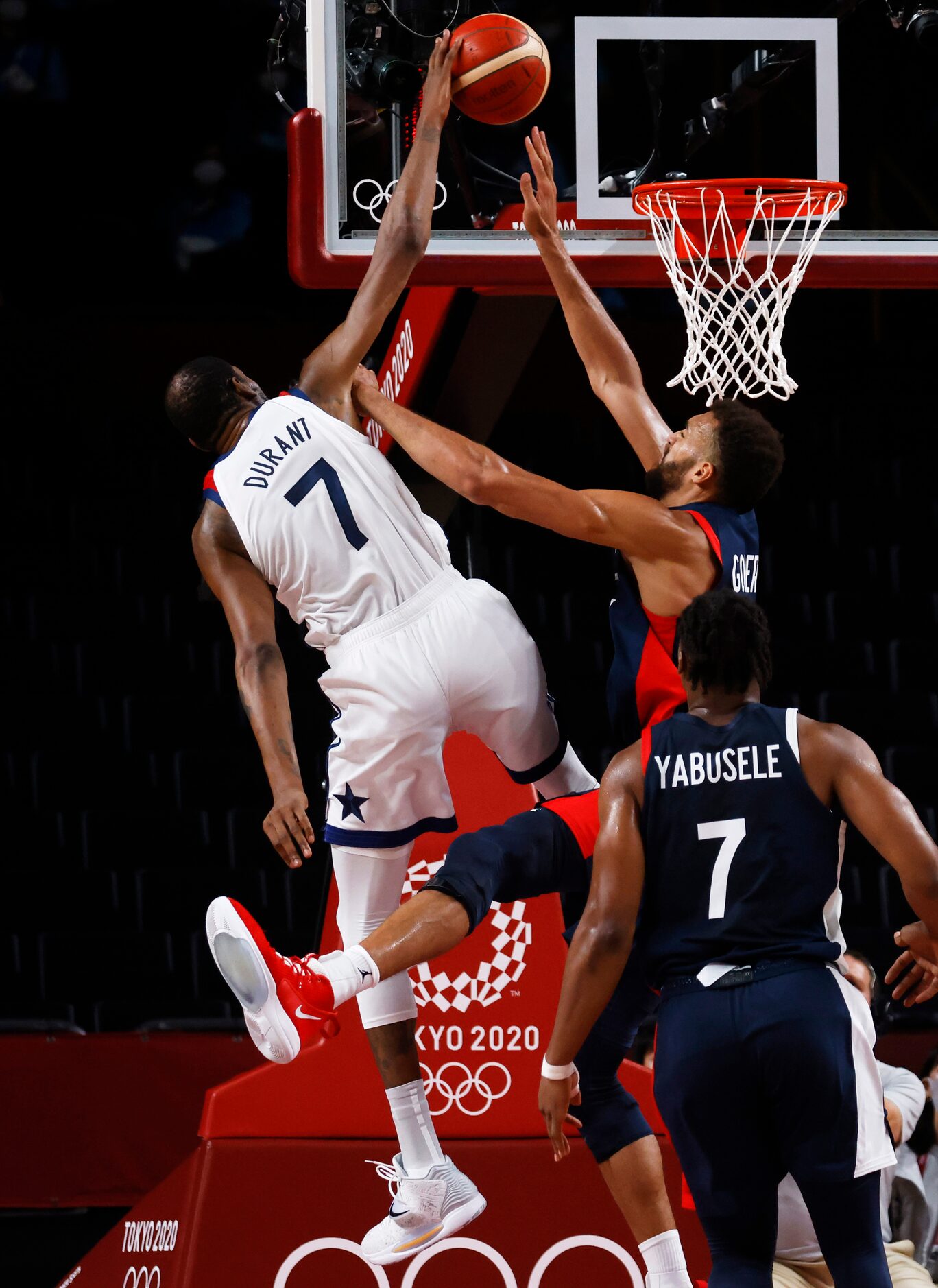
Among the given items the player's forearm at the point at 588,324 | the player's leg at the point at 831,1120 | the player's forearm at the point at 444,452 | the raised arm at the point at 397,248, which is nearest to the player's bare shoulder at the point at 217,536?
the raised arm at the point at 397,248

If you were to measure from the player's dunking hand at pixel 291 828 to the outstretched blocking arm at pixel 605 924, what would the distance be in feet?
2.67

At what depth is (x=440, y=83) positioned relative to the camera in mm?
4504

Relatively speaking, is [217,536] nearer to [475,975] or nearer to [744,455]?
[744,455]

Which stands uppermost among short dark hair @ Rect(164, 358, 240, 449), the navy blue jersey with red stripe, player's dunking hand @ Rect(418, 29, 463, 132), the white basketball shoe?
player's dunking hand @ Rect(418, 29, 463, 132)

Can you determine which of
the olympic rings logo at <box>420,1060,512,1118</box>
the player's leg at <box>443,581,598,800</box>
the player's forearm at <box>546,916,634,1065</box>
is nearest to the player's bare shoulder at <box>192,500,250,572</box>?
the player's leg at <box>443,581,598,800</box>

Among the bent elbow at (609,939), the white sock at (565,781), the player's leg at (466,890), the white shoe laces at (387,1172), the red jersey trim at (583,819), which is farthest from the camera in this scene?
the white shoe laces at (387,1172)

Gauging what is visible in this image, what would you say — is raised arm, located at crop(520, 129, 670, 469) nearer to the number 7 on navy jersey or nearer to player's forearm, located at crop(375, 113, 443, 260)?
player's forearm, located at crop(375, 113, 443, 260)

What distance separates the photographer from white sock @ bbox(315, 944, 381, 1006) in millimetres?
3773

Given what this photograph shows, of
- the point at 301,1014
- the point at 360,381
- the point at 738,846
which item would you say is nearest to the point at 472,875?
the point at 301,1014

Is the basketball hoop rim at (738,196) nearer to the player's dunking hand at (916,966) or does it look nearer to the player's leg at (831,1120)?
the player's dunking hand at (916,966)

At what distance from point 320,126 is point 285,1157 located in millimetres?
3549

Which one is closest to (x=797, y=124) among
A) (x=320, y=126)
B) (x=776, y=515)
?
(x=776, y=515)

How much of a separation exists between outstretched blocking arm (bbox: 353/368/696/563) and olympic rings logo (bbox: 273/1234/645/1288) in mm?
2540

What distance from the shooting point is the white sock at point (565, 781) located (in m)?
A: 4.64
